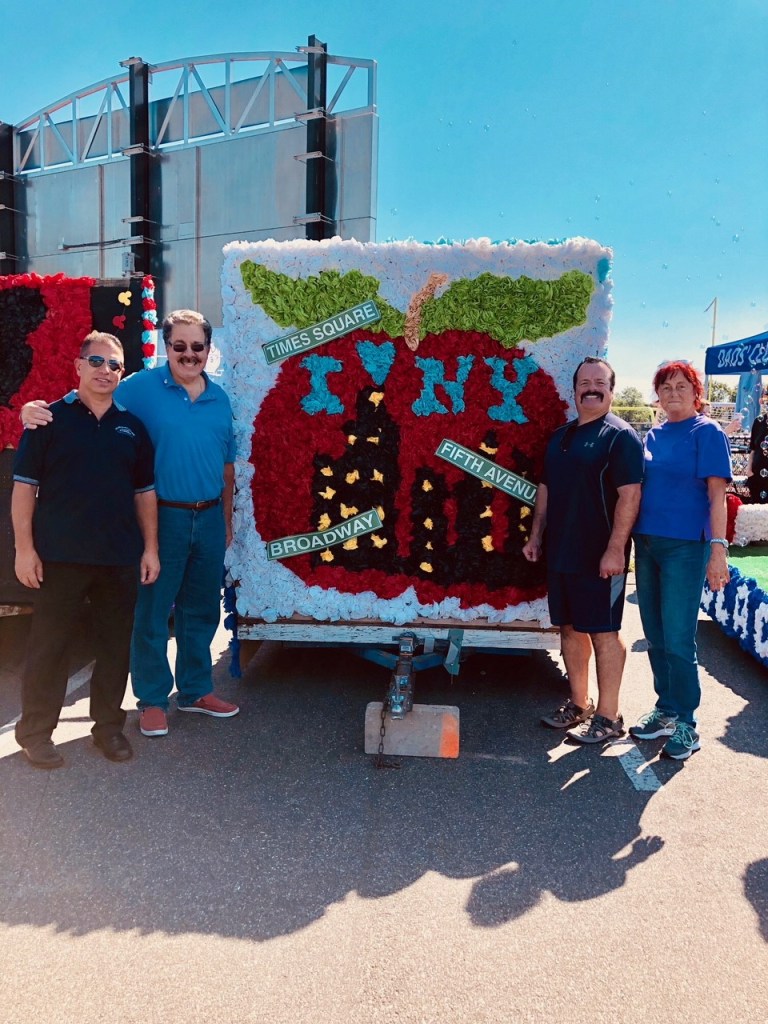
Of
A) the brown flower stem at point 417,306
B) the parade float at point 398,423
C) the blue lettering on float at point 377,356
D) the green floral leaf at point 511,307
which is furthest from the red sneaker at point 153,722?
the green floral leaf at point 511,307

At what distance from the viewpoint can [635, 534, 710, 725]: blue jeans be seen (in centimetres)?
375

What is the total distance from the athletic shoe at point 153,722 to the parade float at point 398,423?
0.68 meters

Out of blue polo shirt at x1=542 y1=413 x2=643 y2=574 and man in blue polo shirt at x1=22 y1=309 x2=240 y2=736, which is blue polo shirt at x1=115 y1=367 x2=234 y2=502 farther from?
blue polo shirt at x1=542 y1=413 x2=643 y2=574

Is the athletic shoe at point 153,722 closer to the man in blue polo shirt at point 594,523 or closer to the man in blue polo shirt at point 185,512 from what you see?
the man in blue polo shirt at point 185,512

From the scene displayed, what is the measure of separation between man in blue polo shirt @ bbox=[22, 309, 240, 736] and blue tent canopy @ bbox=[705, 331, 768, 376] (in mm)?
9964

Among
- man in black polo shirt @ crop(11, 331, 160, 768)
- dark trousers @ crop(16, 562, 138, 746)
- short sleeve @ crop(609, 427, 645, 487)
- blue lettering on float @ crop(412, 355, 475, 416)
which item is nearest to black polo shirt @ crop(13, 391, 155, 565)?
man in black polo shirt @ crop(11, 331, 160, 768)

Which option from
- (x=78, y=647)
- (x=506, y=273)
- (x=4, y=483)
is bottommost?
(x=78, y=647)

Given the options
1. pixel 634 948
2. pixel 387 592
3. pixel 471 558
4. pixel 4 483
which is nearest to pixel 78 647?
pixel 4 483

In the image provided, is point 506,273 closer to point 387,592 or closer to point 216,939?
point 387,592

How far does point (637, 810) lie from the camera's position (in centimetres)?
333

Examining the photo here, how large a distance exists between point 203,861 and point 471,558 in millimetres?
2160

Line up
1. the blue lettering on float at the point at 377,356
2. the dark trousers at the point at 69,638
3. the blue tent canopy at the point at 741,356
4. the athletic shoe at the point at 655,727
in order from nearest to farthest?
the dark trousers at the point at 69,638, the athletic shoe at the point at 655,727, the blue lettering on float at the point at 377,356, the blue tent canopy at the point at 741,356

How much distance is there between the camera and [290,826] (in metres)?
3.12

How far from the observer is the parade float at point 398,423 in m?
4.20
